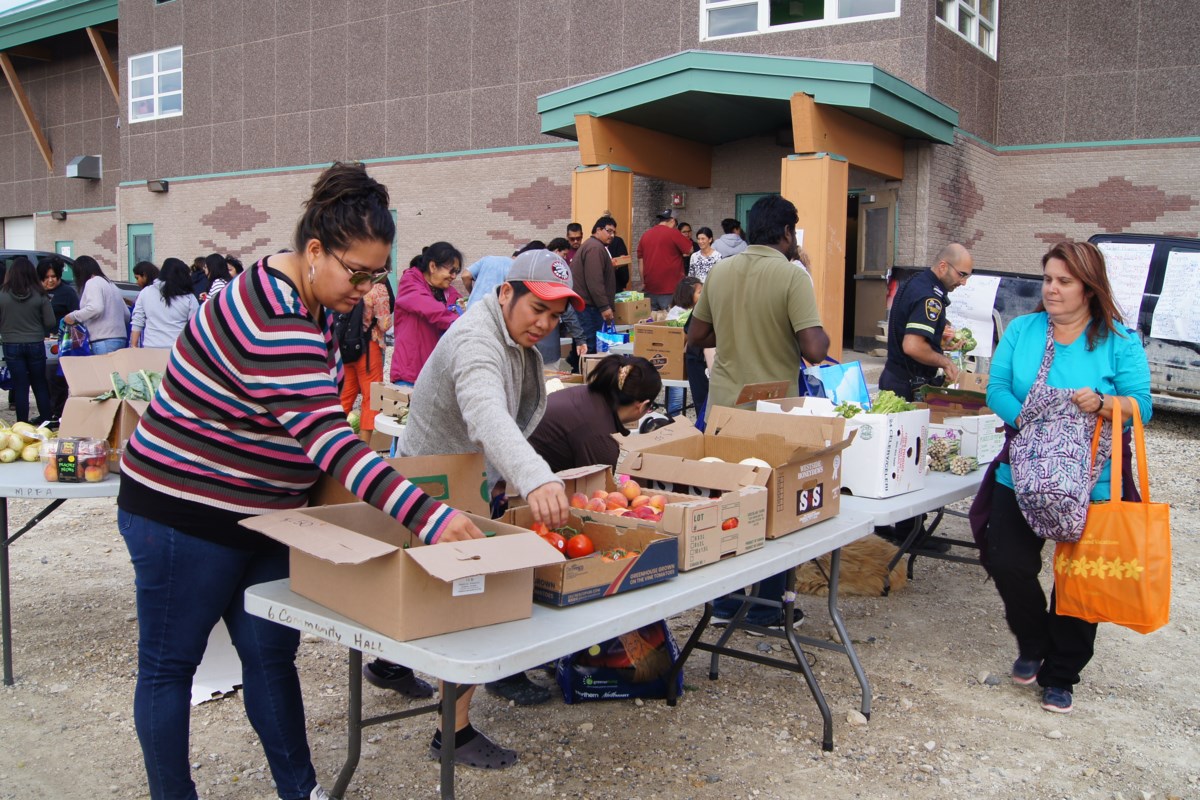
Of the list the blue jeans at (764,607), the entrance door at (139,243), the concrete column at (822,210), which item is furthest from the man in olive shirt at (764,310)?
the entrance door at (139,243)

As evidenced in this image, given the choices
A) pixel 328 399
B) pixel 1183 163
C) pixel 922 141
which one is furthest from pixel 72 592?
pixel 1183 163

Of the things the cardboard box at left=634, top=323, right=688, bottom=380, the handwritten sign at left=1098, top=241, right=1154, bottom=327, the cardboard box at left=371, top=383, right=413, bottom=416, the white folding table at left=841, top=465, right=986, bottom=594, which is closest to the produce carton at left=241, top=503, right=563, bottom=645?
the white folding table at left=841, top=465, right=986, bottom=594

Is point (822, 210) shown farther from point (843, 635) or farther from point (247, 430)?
point (247, 430)

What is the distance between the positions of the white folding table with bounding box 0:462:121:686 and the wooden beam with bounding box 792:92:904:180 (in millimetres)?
8599

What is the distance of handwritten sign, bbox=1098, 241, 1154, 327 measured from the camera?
10.0 meters

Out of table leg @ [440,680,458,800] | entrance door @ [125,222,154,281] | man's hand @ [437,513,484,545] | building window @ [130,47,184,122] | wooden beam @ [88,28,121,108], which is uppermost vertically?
wooden beam @ [88,28,121,108]

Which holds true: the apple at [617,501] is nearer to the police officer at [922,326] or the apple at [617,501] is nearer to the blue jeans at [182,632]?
the blue jeans at [182,632]

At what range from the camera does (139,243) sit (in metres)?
22.1

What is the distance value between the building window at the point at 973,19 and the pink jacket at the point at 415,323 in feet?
28.0

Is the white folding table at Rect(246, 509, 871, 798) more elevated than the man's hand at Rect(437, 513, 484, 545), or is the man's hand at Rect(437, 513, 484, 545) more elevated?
the man's hand at Rect(437, 513, 484, 545)

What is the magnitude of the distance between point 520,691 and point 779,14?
11.2 m

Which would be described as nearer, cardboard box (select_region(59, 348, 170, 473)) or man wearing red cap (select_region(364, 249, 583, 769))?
man wearing red cap (select_region(364, 249, 583, 769))

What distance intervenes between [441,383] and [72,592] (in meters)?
3.44

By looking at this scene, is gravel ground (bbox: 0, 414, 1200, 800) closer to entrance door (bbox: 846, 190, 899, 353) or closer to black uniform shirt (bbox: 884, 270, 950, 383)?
black uniform shirt (bbox: 884, 270, 950, 383)
